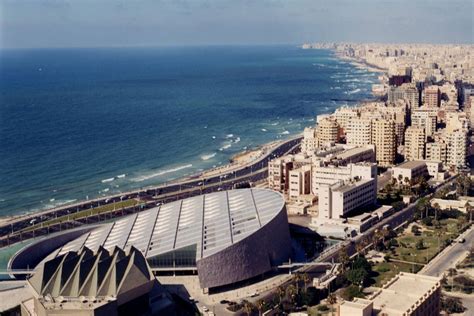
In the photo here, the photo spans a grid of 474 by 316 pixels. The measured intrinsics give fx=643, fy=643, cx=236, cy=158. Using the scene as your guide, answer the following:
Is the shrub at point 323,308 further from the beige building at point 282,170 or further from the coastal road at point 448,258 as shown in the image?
the beige building at point 282,170

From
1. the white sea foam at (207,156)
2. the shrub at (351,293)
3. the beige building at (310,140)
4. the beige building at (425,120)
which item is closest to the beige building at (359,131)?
the beige building at (310,140)

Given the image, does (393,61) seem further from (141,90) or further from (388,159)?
(388,159)

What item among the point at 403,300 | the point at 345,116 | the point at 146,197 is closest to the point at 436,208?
the point at 146,197

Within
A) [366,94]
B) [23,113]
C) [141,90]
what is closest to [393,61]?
[366,94]

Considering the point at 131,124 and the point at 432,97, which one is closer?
the point at 131,124

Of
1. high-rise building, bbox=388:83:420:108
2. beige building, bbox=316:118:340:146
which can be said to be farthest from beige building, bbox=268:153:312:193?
high-rise building, bbox=388:83:420:108

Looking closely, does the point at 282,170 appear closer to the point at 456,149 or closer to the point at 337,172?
the point at 337,172
